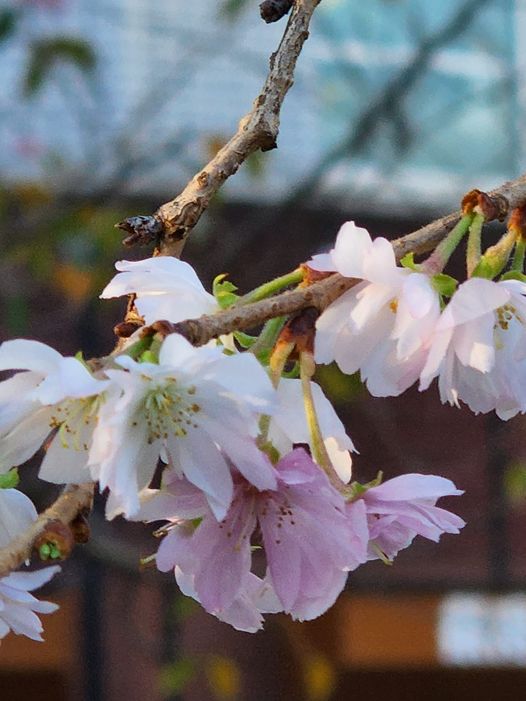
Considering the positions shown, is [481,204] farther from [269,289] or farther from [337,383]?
[337,383]

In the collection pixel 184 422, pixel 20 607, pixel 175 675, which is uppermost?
pixel 184 422

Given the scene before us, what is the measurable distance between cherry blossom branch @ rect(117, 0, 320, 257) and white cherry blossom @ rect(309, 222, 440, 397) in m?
0.09

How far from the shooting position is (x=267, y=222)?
3.03 m

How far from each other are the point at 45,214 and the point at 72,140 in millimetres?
802

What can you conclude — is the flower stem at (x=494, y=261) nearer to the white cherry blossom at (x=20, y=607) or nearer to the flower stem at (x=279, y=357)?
the flower stem at (x=279, y=357)

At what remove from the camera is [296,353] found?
0.60 m

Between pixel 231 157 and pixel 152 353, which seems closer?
pixel 152 353

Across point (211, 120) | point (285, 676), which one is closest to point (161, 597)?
point (285, 676)

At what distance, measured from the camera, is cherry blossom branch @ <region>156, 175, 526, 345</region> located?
541mm

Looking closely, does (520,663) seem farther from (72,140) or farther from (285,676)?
(72,140)

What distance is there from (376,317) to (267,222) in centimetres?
238

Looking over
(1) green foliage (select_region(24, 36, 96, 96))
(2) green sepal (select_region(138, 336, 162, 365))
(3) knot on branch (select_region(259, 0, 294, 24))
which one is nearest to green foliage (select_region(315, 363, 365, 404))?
(1) green foliage (select_region(24, 36, 96, 96))

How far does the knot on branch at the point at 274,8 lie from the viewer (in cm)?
87

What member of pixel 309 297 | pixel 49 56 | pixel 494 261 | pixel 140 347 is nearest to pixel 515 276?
pixel 494 261
